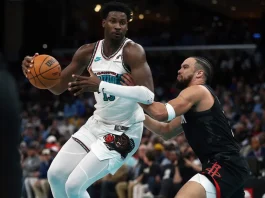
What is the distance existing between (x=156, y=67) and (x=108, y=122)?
47.4 ft

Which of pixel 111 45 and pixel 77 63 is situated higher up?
pixel 111 45

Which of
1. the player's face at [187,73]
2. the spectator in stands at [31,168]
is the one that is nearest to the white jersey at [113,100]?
the player's face at [187,73]

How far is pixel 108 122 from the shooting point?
5.88 m

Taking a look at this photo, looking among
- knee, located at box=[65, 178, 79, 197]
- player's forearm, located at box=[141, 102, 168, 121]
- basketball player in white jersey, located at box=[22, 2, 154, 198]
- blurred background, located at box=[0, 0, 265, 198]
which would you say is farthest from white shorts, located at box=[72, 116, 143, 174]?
blurred background, located at box=[0, 0, 265, 198]

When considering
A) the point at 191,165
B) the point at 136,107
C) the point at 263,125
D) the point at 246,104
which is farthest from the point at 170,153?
the point at 136,107

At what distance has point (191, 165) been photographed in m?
10.5

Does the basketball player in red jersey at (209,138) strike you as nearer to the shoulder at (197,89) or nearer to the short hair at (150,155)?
the shoulder at (197,89)

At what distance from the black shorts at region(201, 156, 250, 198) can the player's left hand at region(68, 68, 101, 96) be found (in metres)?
1.21

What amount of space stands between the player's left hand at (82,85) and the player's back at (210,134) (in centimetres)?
89

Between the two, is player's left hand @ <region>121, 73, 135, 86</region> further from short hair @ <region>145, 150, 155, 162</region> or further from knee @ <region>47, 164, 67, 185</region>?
short hair @ <region>145, 150, 155, 162</region>

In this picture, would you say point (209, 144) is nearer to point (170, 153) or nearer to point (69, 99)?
point (170, 153)

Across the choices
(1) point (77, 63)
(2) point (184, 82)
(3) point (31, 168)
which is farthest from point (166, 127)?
(3) point (31, 168)

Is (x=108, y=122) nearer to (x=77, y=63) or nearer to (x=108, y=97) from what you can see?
(x=108, y=97)

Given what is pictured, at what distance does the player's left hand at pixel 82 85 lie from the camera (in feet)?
17.3
